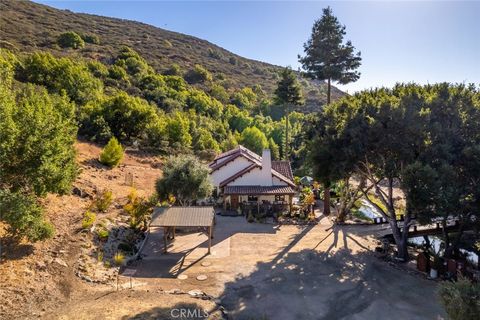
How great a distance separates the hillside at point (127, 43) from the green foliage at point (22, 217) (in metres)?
67.4

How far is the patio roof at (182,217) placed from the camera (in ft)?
61.7

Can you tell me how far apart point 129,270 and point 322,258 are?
11.5 metres

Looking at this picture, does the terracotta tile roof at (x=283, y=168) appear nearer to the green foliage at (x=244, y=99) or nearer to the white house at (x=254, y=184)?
the white house at (x=254, y=184)

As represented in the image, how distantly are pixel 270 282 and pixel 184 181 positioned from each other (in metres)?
10.4

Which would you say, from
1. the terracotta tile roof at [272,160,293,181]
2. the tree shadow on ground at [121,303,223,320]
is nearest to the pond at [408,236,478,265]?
the terracotta tile roof at [272,160,293,181]

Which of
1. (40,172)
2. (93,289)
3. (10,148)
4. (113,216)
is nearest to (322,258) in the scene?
(93,289)

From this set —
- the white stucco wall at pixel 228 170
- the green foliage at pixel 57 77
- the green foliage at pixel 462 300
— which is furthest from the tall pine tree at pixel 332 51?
the green foliage at pixel 57 77

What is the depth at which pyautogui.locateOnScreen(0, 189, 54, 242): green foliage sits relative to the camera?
A: 13706 mm

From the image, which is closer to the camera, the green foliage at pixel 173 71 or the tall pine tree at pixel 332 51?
the tall pine tree at pixel 332 51

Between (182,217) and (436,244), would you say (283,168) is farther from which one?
(182,217)

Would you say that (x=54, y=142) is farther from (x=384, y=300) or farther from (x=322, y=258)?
(x=384, y=300)

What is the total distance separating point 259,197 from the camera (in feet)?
94.8

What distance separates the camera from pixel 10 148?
45.3ft

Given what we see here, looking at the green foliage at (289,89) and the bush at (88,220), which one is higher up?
the green foliage at (289,89)
